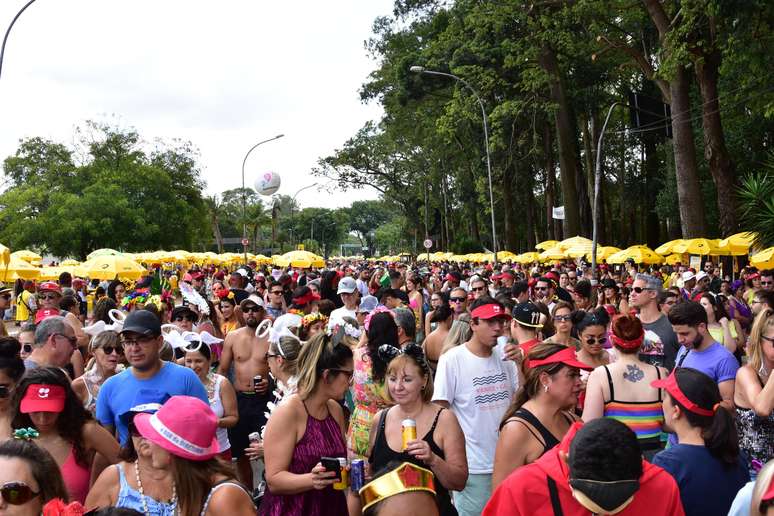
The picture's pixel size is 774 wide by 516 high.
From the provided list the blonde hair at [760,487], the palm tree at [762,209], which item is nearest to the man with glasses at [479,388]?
the blonde hair at [760,487]

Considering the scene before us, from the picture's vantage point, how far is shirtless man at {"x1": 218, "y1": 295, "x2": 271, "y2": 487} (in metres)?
7.08

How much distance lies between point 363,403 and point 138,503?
7.95 feet

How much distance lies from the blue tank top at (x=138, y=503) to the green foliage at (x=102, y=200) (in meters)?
48.2

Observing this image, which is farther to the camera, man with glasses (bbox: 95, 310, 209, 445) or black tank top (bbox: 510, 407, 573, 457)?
man with glasses (bbox: 95, 310, 209, 445)

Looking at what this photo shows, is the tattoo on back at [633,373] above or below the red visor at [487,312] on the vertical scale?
below

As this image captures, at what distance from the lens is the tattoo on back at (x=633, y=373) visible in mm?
4980

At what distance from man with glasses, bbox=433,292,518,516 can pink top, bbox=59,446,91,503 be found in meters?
2.17

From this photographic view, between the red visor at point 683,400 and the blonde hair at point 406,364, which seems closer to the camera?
the red visor at point 683,400

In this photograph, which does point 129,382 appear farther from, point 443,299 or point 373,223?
point 373,223

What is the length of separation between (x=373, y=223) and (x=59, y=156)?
11465cm

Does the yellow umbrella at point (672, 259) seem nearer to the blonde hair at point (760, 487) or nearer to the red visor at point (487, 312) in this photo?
the red visor at point (487, 312)

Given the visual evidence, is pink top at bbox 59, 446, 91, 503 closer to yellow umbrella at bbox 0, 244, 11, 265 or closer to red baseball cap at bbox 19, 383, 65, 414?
red baseball cap at bbox 19, 383, 65, 414

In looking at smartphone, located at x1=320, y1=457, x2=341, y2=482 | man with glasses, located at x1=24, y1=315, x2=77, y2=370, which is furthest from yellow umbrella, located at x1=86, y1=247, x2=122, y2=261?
smartphone, located at x1=320, y1=457, x2=341, y2=482

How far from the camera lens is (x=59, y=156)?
5738 centimetres
